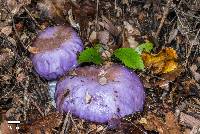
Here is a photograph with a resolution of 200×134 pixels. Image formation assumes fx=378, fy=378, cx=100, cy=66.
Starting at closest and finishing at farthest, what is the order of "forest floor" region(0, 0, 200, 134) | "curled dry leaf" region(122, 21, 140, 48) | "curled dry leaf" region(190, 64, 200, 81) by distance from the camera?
"forest floor" region(0, 0, 200, 134)
"curled dry leaf" region(190, 64, 200, 81)
"curled dry leaf" region(122, 21, 140, 48)

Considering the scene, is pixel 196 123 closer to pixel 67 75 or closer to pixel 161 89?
pixel 161 89

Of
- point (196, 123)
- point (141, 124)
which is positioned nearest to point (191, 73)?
point (196, 123)

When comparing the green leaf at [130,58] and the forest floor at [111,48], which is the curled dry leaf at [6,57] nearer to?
the forest floor at [111,48]

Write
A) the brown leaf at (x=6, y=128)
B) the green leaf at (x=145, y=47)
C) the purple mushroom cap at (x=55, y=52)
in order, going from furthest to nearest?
1. the green leaf at (x=145, y=47)
2. the purple mushroom cap at (x=55, y=52)
3. the brown leaf at (x=6, y=128)

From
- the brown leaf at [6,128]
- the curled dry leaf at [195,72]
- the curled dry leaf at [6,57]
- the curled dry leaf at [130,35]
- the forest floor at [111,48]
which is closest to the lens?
the brown leaf at [6,128]

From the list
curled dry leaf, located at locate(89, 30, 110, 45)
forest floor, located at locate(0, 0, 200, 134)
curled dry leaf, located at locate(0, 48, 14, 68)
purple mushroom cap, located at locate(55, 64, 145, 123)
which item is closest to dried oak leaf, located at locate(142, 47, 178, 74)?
forest floor, located at locate(0, 0, 200, 134)

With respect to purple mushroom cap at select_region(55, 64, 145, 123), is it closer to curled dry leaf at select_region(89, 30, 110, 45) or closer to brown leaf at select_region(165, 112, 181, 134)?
brown leaf at select_region(165, 112, 181, 134)

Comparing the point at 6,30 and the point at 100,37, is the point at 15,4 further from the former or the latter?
the point at 100,37

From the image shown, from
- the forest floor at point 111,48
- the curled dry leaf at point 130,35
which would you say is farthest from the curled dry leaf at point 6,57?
the curled dry leaf at point 130,35
